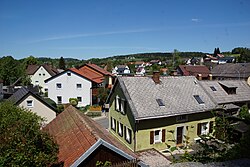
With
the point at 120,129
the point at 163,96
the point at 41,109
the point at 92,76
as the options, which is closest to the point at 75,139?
the point at 120,129

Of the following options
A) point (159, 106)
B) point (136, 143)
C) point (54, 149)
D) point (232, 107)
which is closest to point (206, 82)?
point (232, 107)

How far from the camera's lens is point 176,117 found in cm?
1961

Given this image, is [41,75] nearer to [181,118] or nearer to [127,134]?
[127,134]

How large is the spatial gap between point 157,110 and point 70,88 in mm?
21460

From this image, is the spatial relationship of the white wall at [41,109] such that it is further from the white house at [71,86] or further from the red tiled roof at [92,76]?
the red tiled roof at [92,76]

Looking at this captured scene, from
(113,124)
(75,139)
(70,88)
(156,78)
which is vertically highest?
(156,78)

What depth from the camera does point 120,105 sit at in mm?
21031

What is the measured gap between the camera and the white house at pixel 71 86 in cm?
3678

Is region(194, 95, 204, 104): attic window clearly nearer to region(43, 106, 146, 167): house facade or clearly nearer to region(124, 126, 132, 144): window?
region(124, 126, 132, 144): window

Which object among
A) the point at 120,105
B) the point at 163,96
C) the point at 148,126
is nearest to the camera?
the point at 148,126

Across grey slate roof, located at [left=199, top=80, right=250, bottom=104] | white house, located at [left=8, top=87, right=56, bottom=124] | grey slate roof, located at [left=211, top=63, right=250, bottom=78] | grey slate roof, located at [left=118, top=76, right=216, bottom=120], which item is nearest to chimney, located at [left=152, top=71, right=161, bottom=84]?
grey slate roof, located at [left=118, top=76, right=216, bottom=120]

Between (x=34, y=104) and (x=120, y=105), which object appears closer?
(x=120, y=105)

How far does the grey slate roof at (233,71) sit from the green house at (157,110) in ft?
96.0

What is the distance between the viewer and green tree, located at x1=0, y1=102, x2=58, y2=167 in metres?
6.89
